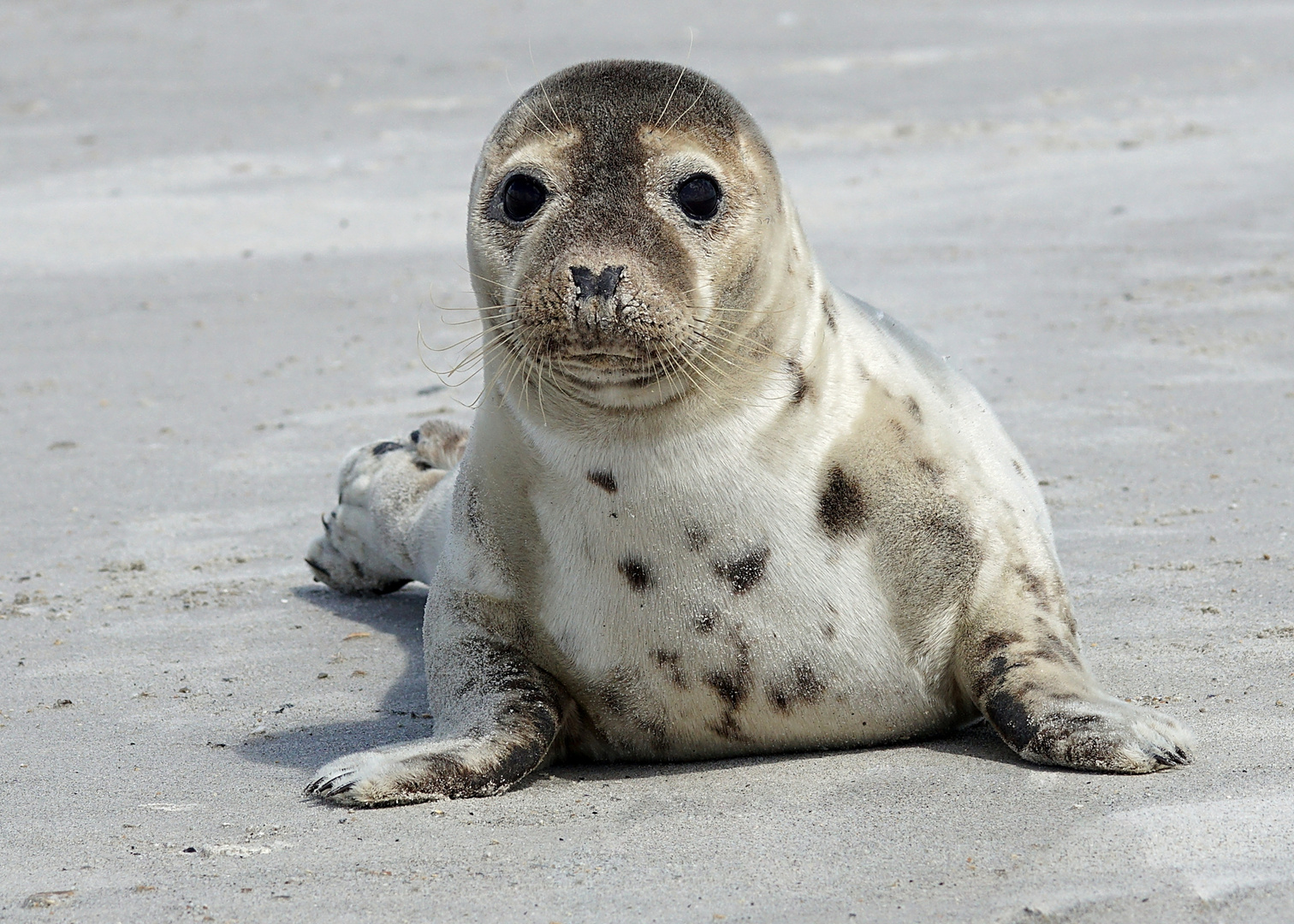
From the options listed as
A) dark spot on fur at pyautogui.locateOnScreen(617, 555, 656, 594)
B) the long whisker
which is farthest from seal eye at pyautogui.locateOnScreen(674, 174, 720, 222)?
dark spot on fur at pyautogui.locateOnScreen(617, 555, 656, 594)

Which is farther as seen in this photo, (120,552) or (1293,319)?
(1293,319)

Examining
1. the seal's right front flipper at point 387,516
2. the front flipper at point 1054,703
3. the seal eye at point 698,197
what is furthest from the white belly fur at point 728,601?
the seal's right front flipper at point 387,516

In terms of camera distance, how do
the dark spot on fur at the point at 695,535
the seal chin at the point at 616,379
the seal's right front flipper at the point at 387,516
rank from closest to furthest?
the seal chin at the point at 616,379, the dark spot on fur at the point at 695,535, the seal's right front flipper at the point at 387,516

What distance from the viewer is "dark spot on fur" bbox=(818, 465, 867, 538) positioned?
3.63m

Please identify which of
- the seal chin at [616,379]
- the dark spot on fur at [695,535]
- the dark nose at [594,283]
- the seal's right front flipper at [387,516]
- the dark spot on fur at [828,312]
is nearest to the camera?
the dark nose at [594,283]

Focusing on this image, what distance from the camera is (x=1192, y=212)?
10328 mm

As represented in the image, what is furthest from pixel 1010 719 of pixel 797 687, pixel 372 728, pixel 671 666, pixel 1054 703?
pixel 372 728

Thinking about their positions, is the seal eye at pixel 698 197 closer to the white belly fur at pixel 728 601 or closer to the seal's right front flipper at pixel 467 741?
the white belly fur at pixel 728 601

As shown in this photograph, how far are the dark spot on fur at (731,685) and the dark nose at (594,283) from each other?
828 mm

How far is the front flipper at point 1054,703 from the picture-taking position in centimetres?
332

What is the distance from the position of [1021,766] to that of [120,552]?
3.32 metres

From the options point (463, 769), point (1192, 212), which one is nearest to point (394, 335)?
point (1192, 212)

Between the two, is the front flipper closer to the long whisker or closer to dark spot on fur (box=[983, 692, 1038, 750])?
dark spot on fur (box=[983, 692, 1038, 750])

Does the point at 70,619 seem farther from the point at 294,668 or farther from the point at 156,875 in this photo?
the point at 156,875
